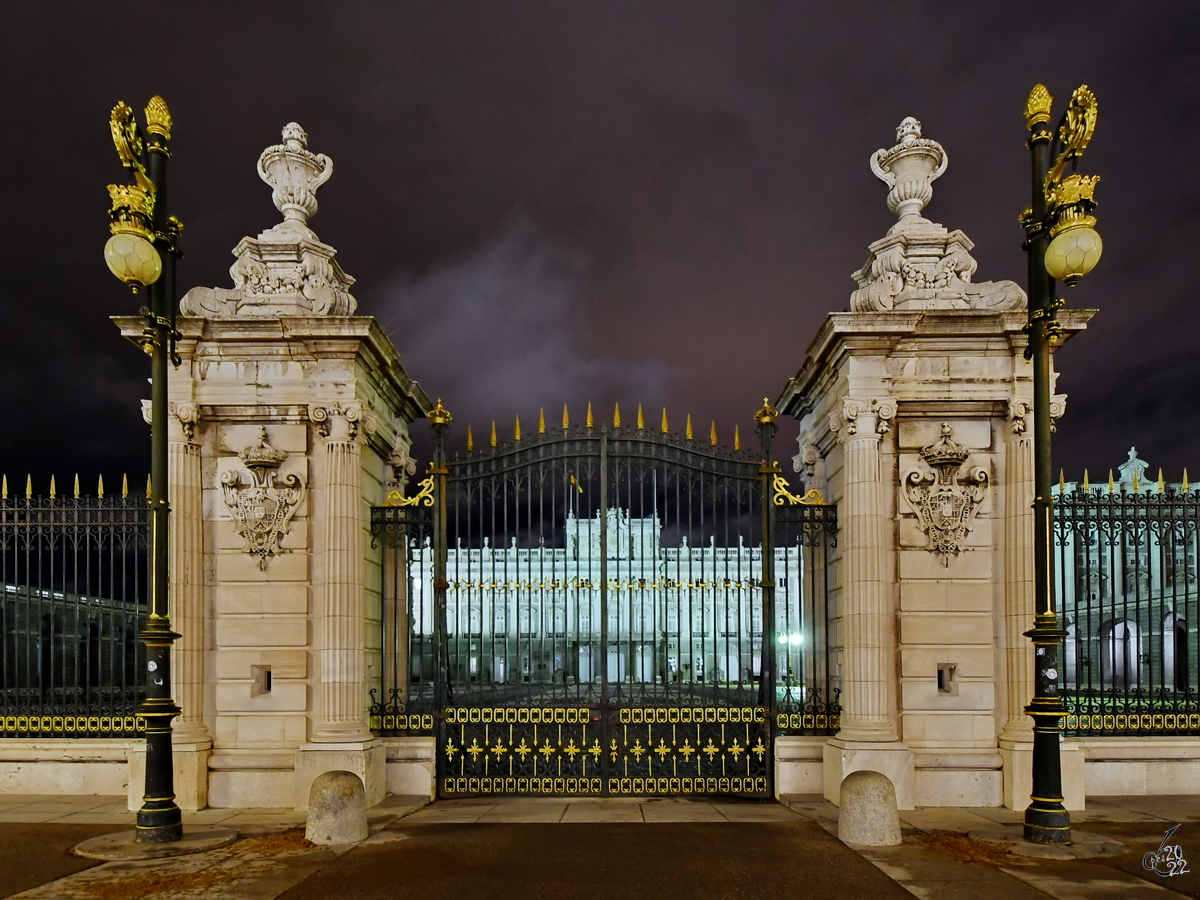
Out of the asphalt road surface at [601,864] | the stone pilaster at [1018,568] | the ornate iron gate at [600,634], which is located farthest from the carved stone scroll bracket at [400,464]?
the stone pilaster at [1018,568]

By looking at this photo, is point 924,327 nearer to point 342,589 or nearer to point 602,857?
point 602,857

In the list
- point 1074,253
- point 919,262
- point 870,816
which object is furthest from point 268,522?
point 1074,253

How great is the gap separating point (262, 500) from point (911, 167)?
32.3ft

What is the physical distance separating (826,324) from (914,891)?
23.2ft

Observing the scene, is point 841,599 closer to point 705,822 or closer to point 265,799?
point 705,822

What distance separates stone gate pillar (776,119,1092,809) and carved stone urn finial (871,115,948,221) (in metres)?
0.60

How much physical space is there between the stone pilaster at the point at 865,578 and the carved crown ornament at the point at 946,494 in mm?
528

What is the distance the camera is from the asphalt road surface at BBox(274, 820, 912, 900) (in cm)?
846

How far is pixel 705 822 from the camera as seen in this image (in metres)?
11.3

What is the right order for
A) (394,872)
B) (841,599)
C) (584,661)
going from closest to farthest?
(394,872) → (841,599) → (584,661)

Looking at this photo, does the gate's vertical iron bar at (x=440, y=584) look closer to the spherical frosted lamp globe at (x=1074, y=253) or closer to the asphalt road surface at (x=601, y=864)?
the asphalt road surface at (x=601, y=864)

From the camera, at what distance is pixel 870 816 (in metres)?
9.96

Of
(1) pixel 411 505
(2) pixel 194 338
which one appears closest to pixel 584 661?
(1) pixel 411 505

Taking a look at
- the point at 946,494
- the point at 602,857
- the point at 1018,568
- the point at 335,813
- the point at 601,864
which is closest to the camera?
the point at 601,864
